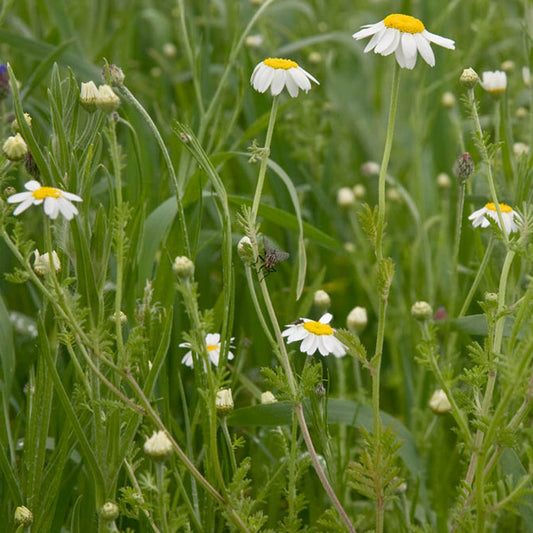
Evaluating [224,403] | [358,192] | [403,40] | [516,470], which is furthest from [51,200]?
[358,192]

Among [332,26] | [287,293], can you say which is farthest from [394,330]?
[332,26]

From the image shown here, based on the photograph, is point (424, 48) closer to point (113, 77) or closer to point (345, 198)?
point (113, 77)

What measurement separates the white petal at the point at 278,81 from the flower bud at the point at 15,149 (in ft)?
0.97

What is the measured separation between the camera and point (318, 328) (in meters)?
1.06

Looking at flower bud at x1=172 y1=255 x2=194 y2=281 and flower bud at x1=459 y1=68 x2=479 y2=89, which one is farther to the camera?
flower bud at x1=459 y1=68 x2=479 y2=89

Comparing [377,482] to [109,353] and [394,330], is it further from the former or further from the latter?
[394,330]

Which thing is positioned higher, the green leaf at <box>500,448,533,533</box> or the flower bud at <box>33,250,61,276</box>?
the flower bud at <box>33,250,61,276</box>

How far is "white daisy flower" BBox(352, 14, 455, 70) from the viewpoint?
925mm

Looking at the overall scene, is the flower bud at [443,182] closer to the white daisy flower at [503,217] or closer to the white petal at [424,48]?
the white daisy flower at [503,217]

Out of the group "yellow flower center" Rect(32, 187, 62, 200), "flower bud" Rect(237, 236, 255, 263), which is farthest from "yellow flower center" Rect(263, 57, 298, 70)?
"yellow flower center" Rect(32, 187, 62, 200)

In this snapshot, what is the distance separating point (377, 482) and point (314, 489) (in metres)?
0.37

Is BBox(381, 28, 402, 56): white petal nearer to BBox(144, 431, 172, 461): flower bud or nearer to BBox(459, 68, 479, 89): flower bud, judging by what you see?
BBox(459, 68, 479, 89): flower bud

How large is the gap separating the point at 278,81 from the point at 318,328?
0.31 meters

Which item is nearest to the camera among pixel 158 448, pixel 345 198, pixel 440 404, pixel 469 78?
pixel 158 448
